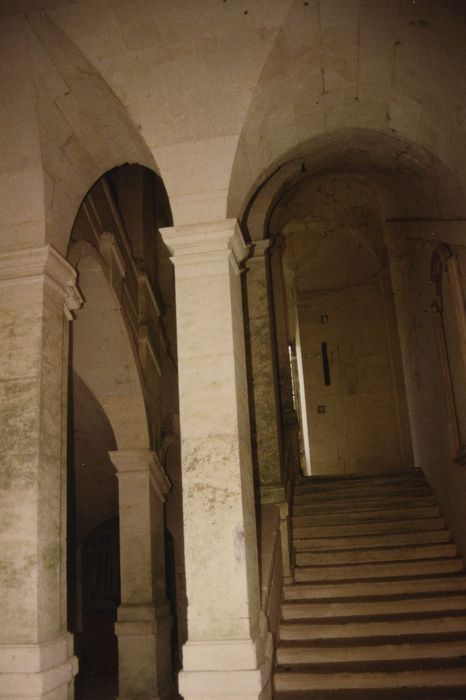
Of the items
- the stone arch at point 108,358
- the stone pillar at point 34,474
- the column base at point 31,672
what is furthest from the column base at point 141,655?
the column base at point 31,672

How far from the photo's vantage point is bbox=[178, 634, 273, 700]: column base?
155 inches

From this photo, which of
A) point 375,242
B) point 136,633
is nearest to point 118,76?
point 136,633

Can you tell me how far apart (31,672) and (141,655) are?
4695 mm

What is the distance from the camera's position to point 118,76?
490cm

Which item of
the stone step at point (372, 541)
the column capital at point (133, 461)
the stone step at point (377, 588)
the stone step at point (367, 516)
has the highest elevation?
the column capital at point (133, 461)

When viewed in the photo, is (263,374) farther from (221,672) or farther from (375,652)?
(221,672)

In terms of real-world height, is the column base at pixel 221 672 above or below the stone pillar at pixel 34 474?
below

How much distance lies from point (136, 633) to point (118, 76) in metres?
7.06

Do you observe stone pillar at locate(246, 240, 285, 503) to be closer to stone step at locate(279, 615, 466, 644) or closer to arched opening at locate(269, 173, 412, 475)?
stone step at locate(279, 615, 466, 644)

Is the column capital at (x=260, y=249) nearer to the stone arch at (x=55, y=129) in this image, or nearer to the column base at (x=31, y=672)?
the stone arch at (x=55, y=129)

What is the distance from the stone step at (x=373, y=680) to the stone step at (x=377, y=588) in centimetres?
133

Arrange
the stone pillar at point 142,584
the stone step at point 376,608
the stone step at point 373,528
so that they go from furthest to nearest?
1. the stone pillar at point 142,584
2. the stone step at point 373,528
3. the stone step at point 376,608

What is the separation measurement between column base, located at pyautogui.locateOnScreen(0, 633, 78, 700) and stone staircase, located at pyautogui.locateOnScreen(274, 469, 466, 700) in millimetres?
1876

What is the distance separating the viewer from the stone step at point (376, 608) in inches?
242
